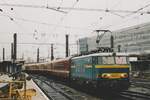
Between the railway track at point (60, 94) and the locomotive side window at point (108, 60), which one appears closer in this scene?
the locomotive side window at point (108, 60)

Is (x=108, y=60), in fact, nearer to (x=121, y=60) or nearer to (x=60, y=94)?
(x=121, y=60)

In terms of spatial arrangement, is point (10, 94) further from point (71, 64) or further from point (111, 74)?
point (71, 64)

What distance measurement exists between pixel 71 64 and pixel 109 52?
9.47m

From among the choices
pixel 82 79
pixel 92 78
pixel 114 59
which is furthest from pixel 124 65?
pixel 82 79

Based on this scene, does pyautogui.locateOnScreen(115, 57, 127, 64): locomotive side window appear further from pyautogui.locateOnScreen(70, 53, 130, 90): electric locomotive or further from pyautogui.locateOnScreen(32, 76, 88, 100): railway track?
pyautogui.locateOnScreen(32, 76, 88, 100): railway track

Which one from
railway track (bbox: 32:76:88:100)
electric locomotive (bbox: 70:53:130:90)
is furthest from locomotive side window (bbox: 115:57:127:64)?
railway track (bbox: 32:76:88:100)

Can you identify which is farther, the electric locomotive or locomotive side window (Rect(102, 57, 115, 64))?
locomotive side window (Rect(102, 57, 115, 64))

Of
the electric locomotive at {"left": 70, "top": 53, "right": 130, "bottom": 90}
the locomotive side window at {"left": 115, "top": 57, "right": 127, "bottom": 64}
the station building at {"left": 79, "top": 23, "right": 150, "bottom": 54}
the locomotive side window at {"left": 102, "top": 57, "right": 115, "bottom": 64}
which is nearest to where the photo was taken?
the electric locomotive at {"left": 70, "top": 53, "right": 130, "bottom": 90}

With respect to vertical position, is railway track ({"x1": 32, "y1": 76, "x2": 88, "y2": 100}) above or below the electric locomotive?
below

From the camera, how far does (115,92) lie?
22453 mm

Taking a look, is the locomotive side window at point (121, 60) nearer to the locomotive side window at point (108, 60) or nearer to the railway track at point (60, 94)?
the locomotive side window at point (108, 60)

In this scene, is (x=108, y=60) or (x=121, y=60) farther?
(x=121, y=60)

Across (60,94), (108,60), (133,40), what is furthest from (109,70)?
(133,40)

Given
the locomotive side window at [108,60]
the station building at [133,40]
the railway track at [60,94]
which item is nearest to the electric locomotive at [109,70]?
the locomotive side window at [108,60]
